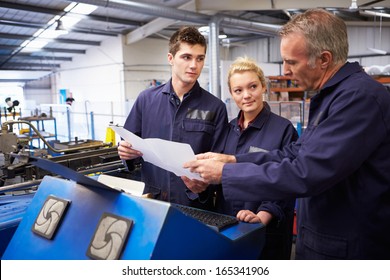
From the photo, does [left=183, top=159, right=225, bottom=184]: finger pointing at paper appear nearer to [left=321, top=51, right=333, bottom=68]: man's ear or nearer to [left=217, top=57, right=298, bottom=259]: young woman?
[left=217, top=57, right=298, bottom=259]: young woman

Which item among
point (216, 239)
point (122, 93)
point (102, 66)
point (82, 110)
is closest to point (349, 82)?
point (216, 239)

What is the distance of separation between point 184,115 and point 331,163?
85cm

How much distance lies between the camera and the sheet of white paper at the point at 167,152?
1.04 metres

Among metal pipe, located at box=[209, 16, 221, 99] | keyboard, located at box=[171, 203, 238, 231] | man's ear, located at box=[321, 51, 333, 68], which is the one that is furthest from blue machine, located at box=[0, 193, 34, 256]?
metal pipe, located at box=[209, 16, 221, 99]

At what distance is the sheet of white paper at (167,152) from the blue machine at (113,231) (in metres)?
0.26

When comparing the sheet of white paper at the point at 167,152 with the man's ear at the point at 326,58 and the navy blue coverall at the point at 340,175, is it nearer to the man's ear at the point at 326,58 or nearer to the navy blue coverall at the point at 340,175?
the navy blue coverall at the point at 340,175

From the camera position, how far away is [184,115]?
1.59 metres

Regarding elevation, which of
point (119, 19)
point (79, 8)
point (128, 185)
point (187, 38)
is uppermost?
point (119, 19)

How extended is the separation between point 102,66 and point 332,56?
32.9 feet

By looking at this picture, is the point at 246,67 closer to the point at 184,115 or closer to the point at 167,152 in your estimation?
the point at 184,115

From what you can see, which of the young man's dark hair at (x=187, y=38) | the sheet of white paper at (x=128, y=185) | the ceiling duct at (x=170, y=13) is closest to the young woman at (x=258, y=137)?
the young man's dark hair at (x=187, y=38)

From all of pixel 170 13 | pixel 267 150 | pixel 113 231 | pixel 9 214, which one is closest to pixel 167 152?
pixel 113 231

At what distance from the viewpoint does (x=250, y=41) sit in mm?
12023
